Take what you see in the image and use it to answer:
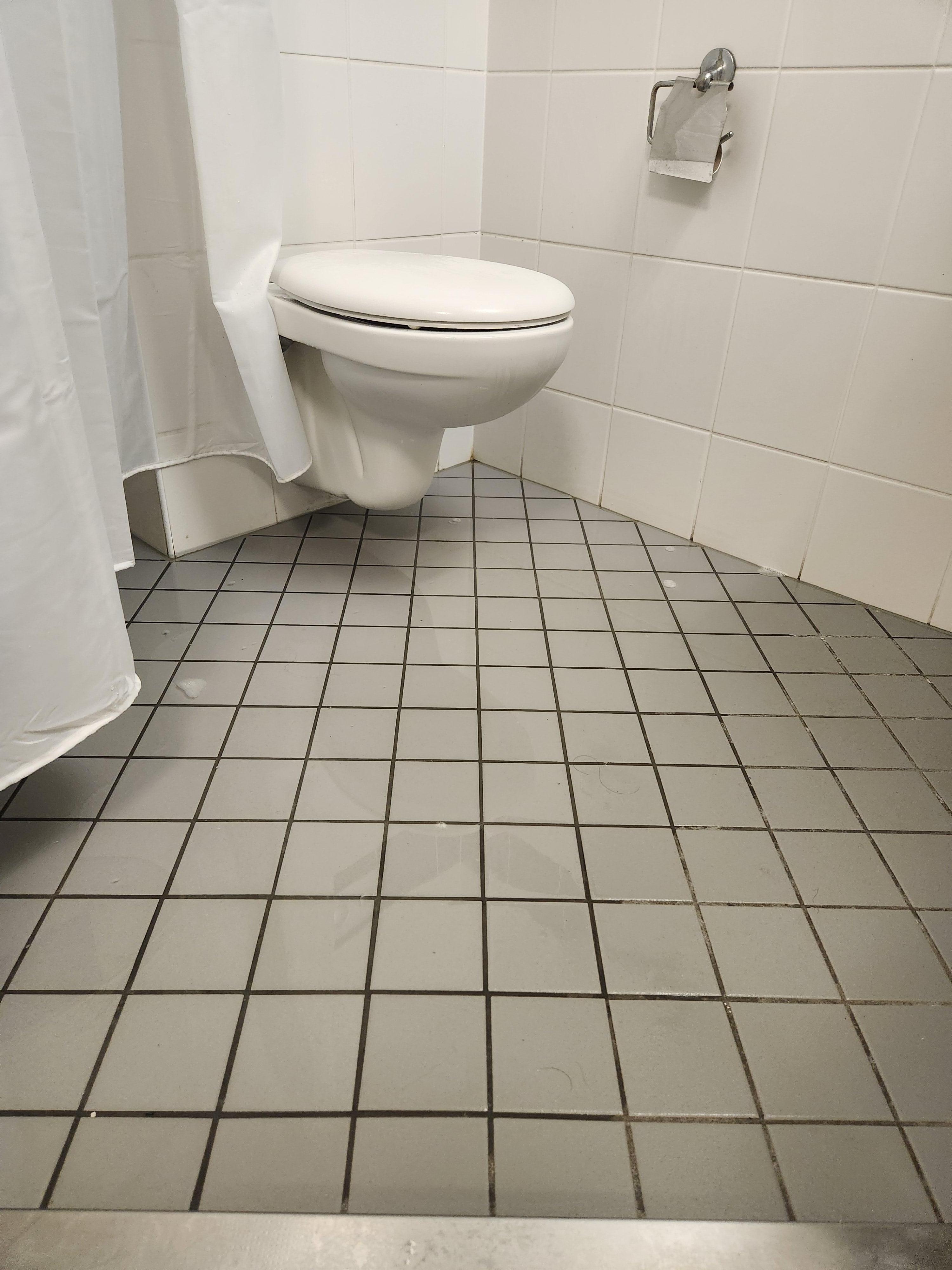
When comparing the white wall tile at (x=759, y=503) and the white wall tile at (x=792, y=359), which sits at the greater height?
the white wall tile at (x=792, y=359)

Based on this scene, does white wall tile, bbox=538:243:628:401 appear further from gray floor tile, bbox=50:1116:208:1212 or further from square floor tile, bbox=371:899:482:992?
gray floor tile, bbox=50:1116:208:1212

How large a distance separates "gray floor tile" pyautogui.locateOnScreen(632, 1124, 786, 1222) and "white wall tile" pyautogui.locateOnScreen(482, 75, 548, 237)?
5.23 ft

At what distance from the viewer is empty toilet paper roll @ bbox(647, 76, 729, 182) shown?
133 centimetres

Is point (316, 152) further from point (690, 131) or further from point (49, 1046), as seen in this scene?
point (49, 1046)

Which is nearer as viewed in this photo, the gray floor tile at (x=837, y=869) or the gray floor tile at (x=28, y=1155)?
the gray floor tile at (x=28, y=1155)

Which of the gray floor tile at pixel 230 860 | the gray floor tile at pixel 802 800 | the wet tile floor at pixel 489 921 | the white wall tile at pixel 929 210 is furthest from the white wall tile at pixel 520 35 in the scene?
the gray floor tile at pixel 230 860

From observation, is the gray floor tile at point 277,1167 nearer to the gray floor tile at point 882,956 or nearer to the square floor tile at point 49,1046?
the square floor tile at point 49,1046

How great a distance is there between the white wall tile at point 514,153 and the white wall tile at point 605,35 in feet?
0.24

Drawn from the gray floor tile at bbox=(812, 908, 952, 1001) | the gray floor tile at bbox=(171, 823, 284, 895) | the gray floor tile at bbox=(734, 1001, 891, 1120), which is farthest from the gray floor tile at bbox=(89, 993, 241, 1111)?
the gray floor tile at bbox=(812, 908, 952, 1001)

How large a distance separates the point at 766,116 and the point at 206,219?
0.88m

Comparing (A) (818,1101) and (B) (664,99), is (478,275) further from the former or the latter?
(A) (818,1101)

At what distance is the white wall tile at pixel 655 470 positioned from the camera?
1.63 m

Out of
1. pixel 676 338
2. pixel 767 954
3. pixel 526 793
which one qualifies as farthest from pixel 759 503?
pixel 767 954

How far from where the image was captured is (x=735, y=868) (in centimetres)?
94
